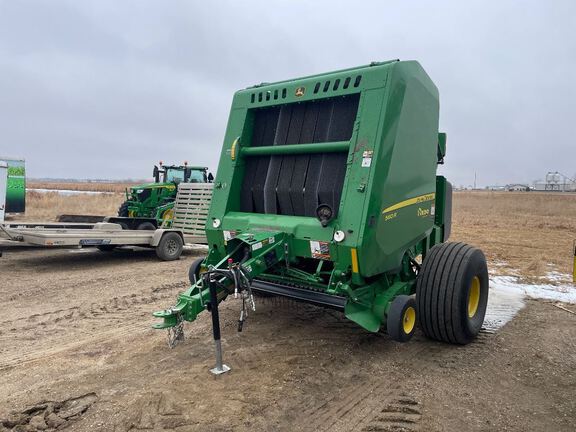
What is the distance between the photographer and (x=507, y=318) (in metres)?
5.98

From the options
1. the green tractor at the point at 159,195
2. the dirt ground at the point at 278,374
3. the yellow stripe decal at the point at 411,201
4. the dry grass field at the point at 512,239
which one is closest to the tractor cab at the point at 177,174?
the green tractor at the point at 159,195

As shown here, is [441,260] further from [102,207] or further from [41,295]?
[102,207]

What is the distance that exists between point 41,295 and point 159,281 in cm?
181

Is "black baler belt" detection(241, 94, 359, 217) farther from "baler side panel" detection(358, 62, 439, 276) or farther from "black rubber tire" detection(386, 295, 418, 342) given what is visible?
"black rubber tire" detection(386, 295, 418, 342)

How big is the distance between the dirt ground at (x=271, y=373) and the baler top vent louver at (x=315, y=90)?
2.58 m

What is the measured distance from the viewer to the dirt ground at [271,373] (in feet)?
11.0

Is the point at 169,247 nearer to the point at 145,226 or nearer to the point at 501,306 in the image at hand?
the point at 145,226

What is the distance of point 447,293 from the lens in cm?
468

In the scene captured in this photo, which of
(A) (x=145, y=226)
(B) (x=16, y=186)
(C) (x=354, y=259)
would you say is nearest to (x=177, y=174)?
(A) (x=145, y=226)

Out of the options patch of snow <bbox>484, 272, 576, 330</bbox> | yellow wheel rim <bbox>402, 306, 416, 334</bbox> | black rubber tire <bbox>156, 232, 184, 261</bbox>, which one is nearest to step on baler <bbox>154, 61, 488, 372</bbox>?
yellow wheel rim <bbox>402, 306, 416, 334</bbox>

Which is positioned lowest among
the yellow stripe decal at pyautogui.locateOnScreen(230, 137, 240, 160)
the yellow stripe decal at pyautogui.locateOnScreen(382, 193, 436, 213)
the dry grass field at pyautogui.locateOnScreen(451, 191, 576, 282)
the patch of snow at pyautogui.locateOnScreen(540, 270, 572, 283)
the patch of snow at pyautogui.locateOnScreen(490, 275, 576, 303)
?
the patch of snow at pyautogui.locateOnScreen(490, 275, 576, 303)

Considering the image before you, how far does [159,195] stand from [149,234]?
3.84 metres

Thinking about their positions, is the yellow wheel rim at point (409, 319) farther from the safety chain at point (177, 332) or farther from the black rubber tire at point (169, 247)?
the black rubber tire at point (169, 247)

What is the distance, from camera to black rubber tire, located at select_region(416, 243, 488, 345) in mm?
4672
